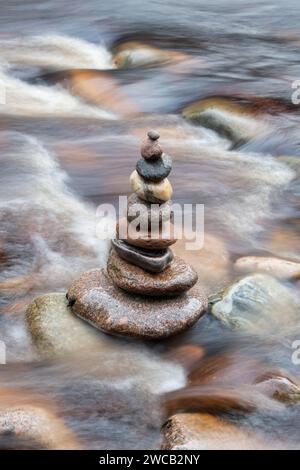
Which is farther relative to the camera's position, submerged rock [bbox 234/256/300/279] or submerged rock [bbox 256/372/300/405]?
submerged rock [bbox 234/256/300/279]

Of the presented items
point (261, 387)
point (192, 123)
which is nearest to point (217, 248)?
point (261, 387)

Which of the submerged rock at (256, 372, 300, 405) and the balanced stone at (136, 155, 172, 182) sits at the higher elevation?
the balanced stone at (136, 155, 172, 182)

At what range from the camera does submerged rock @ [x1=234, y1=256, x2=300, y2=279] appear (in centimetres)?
702

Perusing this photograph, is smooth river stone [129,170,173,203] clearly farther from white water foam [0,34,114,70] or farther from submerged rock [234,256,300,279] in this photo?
white water foam [0,34,114,70]

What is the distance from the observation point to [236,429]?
5.07 metres

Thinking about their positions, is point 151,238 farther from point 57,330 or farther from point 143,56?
point 143,56

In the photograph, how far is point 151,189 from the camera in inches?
239

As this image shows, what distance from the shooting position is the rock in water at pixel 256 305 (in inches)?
252

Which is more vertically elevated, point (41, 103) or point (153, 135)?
point (41, 103)

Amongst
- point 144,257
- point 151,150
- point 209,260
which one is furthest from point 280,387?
point 209,260

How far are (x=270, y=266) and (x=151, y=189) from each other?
162 centimetres

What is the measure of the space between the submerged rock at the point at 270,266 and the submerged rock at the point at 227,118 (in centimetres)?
374

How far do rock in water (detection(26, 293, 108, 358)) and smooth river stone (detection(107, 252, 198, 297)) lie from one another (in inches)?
17.6

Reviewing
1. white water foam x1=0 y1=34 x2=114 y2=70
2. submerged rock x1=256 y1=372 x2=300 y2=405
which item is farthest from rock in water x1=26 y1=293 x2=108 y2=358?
white water foam x1=0 y1=34 x2=114 y2=70
